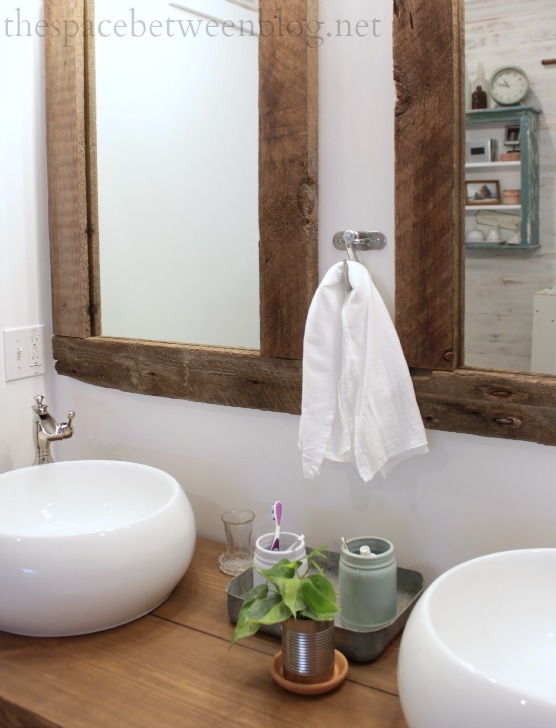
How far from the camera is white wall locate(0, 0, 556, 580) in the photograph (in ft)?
4.19

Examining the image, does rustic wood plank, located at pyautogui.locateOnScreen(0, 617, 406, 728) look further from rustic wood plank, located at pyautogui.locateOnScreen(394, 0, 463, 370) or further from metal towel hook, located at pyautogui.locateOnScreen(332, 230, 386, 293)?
metal towel hook, located at pyautogui.locateOnScreen(332, 230, 386, 293)

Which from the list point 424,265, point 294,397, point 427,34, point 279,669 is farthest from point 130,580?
point 427,34

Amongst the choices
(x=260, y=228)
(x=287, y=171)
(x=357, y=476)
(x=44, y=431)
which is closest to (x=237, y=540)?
(x=357, y=476)

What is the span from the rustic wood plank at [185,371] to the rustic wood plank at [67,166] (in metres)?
0.07

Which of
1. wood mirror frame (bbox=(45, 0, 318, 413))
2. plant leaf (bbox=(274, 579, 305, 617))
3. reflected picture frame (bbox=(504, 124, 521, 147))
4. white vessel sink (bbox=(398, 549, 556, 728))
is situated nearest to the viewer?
white vessel sink (bbox=(398, 549, 556, 728))

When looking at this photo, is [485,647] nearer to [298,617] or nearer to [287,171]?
[298,617]

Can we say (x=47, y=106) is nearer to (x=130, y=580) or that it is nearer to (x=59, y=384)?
(x=59, y=384)

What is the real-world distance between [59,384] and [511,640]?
45.7 inches

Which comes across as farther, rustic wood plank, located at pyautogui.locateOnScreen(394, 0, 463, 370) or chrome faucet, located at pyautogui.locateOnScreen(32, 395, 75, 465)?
chrome faucet, located at pyautogui.locateOnScreen(32, 395, 75, 465)

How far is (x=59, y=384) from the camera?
1.82m

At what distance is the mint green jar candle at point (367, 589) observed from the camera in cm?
118

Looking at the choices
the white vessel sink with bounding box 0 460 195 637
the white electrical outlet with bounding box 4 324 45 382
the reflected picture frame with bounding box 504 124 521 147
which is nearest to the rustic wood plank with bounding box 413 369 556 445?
the reflected picture frame with bounding box 504 124 521 147

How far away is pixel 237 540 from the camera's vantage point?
148cm

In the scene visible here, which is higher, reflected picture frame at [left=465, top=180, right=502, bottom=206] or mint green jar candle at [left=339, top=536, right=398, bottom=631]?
reflected picture frame at [left=465, top=180, right=502, bottom=206]
